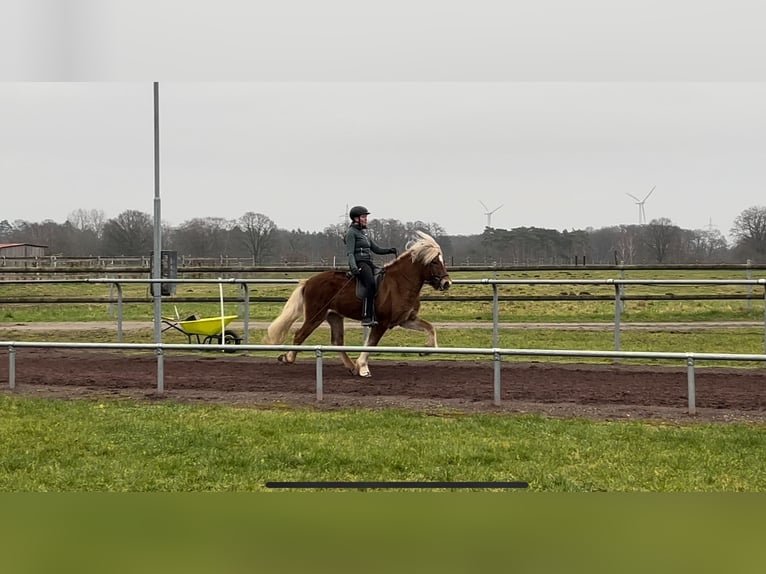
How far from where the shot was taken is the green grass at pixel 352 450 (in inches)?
152

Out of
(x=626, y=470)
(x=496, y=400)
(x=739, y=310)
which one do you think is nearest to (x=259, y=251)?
(x=496, y=400)

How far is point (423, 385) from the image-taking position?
759cm

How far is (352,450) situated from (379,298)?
395 cm

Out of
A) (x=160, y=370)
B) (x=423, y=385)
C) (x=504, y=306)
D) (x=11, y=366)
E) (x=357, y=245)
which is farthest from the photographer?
(x=504, y=306)

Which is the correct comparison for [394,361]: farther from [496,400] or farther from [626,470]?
[626,470]

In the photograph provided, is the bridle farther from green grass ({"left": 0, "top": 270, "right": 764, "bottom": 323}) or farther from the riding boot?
green grass ({"left": 0, "top": 270, "right": 764, "bottom": 323})

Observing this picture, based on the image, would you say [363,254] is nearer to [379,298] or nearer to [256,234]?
[379,298]

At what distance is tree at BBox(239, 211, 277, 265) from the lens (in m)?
8.00

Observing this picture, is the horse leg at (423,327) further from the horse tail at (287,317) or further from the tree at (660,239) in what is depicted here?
the tree at (660,239)

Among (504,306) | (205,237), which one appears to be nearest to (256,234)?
(205,237)

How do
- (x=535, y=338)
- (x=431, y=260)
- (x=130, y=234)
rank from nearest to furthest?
(x=431, y=260)
(x=130, y=234)
(x=535, y=338)

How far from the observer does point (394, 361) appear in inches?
373

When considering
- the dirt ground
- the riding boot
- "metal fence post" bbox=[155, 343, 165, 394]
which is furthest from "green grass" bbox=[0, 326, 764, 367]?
"metal fence post" bbox=[155, 343, 165, 394]

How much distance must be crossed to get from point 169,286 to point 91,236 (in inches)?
88.0
